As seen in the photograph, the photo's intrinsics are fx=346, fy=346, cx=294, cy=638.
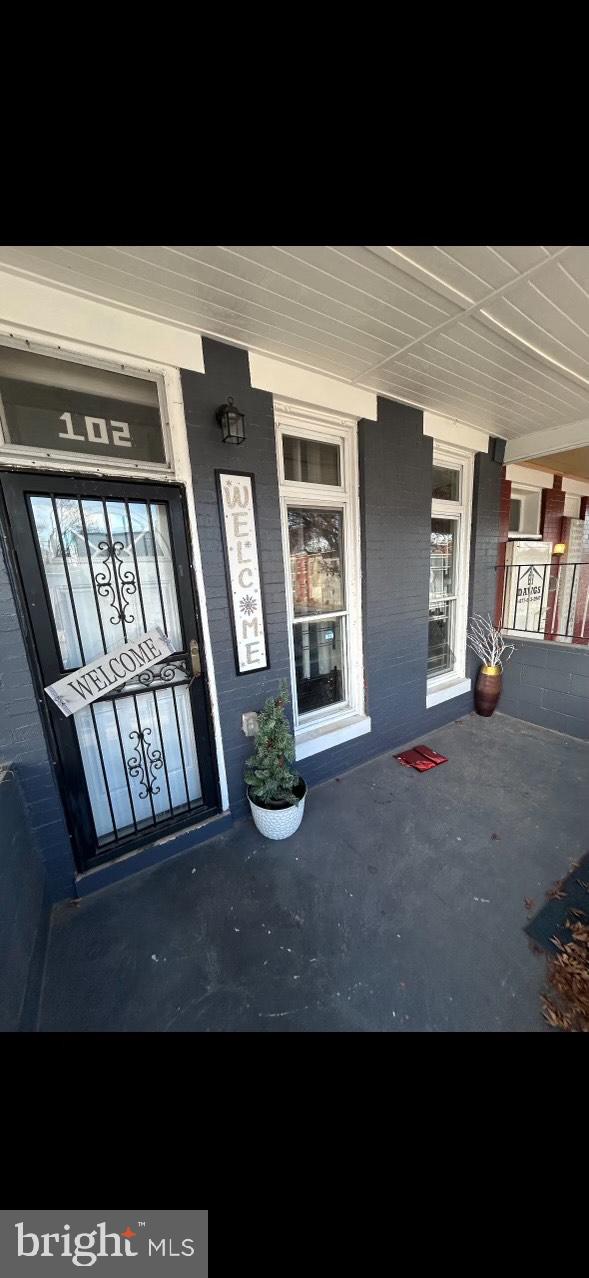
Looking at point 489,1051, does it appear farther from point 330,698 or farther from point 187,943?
point 330,698

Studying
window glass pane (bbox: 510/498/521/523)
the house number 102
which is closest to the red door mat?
the house number 102

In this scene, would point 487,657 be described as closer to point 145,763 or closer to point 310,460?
point 310,460

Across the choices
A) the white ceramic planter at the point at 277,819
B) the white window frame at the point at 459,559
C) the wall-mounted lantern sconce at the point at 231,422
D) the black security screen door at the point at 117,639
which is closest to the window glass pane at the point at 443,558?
the white window frame at the point at 459,559

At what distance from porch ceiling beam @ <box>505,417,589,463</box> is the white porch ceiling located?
94 cm

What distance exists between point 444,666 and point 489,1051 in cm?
289

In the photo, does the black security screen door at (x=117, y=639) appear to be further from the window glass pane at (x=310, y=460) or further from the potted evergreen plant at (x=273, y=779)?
the window glass pane at (x=310, y=460)

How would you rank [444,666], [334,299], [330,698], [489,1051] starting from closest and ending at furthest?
[489,1051]
[334,299]
[330,698]
[444,666]

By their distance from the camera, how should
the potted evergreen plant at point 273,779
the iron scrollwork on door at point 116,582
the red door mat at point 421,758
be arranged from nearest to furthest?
the iron scrollwork on door at point 116,582
the potted evergreen plant at point 273,779
the red door mat at point 421,758

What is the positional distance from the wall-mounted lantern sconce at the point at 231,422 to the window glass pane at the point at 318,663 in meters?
1.26

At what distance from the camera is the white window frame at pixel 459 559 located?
128 inches

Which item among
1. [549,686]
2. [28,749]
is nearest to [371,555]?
[549,686]

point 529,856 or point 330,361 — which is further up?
point 330,361
